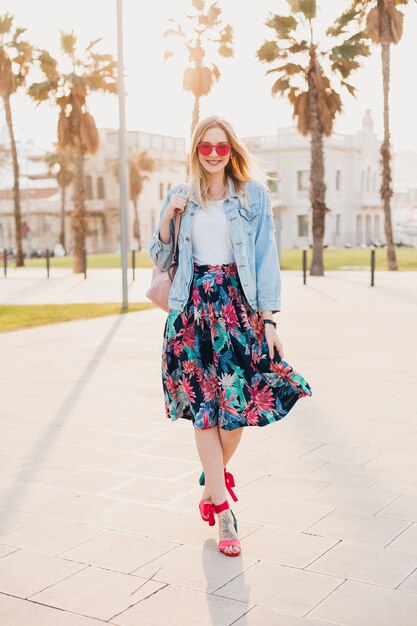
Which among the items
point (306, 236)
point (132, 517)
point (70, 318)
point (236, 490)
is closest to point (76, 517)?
point (132, 517)

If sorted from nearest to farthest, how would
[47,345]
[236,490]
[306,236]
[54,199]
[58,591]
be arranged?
[58,591]
[236,490]
[47,345]
[306,236]
[54,199]

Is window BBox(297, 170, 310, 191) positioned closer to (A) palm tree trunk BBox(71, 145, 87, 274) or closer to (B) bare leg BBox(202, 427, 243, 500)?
(A) palm tree trunk BBox(71, 145, 87, 274)

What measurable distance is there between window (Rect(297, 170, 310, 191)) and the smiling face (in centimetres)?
6909

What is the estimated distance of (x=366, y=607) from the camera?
128 inches

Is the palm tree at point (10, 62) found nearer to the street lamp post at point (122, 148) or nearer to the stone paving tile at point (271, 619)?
the street lamp post at point (122, 148)

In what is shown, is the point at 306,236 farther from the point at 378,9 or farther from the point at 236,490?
the point at 236,490

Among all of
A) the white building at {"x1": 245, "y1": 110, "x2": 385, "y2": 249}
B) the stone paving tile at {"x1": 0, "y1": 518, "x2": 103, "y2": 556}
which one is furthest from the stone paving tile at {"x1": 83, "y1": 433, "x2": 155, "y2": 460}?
the white building at {"x1": 245, "y1": 110, "x2": 385, "y2": 249}

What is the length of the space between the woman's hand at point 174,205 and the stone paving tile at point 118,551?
1443mm

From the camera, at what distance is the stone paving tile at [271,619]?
3.12 m

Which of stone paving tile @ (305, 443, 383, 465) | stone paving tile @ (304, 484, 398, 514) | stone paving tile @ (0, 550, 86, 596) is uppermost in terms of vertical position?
A: stone paving tile @ (0, 550, 86, 596)

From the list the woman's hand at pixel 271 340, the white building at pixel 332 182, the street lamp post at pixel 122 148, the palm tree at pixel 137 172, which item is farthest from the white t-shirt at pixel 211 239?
the white building at pixel 332 182

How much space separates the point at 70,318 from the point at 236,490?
10.1m

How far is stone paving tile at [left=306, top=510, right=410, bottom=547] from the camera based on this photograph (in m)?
4.01

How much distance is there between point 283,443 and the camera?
5848mm
